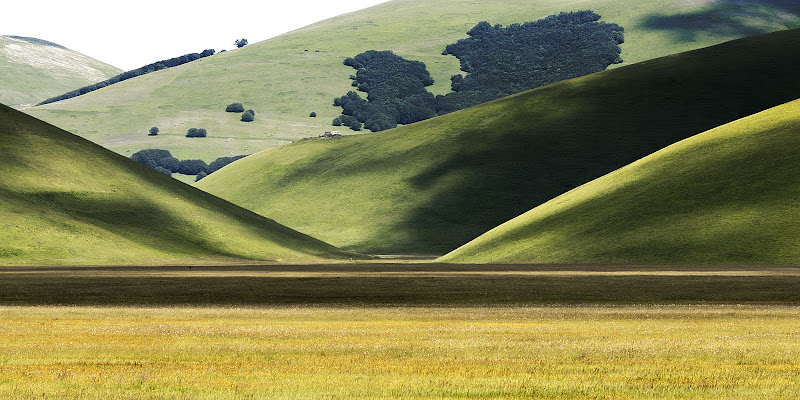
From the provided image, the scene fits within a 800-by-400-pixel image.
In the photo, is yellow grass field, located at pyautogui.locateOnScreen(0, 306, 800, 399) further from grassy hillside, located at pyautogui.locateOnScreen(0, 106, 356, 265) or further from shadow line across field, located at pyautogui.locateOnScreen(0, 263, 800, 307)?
grassy hillside, located at pyautogui.locateOnScreen(0, 106, 356, 265)

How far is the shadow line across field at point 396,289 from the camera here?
6109 centimetres

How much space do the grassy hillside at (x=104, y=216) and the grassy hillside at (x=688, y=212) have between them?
35.0 meters

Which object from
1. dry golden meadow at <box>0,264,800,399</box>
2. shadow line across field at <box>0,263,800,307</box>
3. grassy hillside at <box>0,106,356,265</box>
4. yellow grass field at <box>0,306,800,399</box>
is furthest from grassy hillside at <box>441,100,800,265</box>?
yellow grass field at <box>0,306,800,399</box>

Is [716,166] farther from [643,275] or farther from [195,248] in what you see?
[195,248]

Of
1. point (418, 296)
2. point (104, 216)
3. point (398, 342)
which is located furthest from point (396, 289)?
point (104, 216)

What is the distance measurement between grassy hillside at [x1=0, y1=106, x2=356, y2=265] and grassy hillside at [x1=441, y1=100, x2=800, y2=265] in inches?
1379

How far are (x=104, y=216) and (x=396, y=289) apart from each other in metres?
83.7

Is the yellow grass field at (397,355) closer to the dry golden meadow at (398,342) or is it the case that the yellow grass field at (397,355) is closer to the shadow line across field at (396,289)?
the dry golden meadow at (398,342)

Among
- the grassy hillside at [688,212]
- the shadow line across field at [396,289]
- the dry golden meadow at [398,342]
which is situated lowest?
the grassy hillside at [688,212]

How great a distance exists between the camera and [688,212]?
128625 millimetres

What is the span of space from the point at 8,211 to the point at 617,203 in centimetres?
8277

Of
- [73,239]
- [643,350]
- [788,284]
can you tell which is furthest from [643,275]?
[73,239]

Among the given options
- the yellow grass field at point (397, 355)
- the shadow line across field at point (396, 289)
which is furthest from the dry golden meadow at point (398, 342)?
the shadow line across field at point (396, 289)

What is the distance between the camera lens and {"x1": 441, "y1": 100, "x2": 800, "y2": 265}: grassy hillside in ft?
384
